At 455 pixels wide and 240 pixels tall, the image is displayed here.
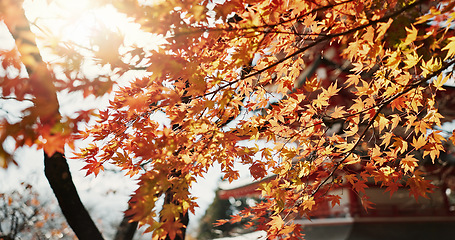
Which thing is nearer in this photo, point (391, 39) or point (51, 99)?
point (51, 99)

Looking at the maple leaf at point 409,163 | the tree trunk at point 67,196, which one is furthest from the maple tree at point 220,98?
the tree trunk at point 67,196

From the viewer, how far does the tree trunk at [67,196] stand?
9.73 feet

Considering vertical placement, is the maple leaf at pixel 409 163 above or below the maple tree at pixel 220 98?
below

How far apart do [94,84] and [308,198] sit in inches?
86.3

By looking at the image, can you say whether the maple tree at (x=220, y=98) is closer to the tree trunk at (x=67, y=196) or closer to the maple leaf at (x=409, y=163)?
the maple leaf at (x=409, y=163)

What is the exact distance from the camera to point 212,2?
7.32 ft

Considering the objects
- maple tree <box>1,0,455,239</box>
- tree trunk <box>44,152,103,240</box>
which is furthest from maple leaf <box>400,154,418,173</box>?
tree trunk <box>44,152,103,240</box>

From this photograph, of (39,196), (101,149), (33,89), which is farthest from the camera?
(39,196)

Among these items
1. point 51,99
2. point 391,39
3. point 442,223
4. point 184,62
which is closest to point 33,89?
point 51,99

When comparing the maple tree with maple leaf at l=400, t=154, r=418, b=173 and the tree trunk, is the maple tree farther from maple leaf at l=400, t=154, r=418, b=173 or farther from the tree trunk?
the tree trunk

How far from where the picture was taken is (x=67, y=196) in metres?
3.00

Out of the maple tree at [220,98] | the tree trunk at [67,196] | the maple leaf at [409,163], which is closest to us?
the maple tree at [220,98]

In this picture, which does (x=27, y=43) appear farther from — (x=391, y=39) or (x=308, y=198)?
(x=391, y=39)

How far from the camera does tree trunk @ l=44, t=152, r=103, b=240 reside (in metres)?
2.97
